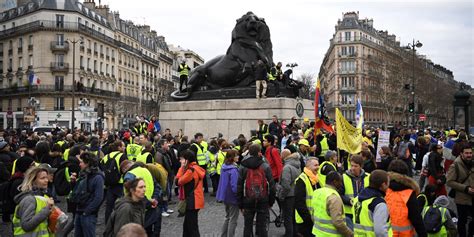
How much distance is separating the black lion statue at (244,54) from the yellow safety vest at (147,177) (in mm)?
12809

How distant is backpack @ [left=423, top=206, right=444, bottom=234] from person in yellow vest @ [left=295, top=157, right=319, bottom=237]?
148 cm

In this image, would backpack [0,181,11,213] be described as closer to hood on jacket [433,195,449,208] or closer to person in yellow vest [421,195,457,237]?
person in yellow vest [421,195,457,237]

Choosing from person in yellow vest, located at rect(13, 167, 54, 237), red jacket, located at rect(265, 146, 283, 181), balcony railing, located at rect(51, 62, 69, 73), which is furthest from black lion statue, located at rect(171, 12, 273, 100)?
balcony railing, located at rect(51, 62, 69, 73)

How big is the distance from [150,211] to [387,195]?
329cm

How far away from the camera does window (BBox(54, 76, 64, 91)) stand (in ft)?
193

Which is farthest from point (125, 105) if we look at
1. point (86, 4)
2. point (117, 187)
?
point (117, 187)

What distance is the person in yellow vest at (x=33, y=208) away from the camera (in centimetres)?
505

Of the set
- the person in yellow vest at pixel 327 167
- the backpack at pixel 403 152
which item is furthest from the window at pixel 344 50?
the person in yellow vest at pixel 327 167

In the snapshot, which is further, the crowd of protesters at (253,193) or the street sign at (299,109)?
the street sign at (299,109)

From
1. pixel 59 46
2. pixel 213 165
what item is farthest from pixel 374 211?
pixel 59 46

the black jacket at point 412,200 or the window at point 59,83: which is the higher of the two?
the window at point 59,83

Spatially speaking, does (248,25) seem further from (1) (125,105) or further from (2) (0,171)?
(1) (125,105)

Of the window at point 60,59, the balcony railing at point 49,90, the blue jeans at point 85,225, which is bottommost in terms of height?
the blue jeans at point 85,225

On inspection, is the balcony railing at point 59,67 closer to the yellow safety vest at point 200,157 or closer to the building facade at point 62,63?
the building facade at point 62,63
